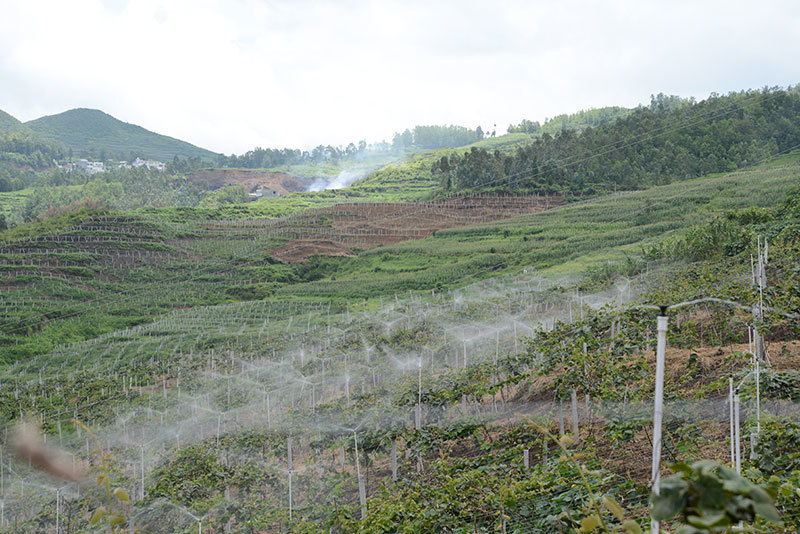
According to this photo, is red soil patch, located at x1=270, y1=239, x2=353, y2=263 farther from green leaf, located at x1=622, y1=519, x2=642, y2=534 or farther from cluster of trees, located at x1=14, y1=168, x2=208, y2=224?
green leaf, located at x1=622, y1=519, x2=642, y2=534

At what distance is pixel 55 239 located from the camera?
38344 mm

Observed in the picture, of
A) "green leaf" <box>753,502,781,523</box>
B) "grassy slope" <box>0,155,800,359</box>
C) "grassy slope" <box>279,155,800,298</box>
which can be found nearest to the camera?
"green leaf" <box>753,502,781,523</box>

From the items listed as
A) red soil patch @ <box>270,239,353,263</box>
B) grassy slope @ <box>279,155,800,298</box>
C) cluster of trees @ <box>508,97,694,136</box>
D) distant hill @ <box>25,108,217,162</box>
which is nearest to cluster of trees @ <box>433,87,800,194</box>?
grassy slope @ <box>279,155,800,298</box>

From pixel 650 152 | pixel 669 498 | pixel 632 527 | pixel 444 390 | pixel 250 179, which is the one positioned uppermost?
pixel 250 179

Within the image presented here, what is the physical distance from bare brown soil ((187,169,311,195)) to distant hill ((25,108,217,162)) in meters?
47.4

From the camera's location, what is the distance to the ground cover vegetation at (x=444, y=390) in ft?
14.0

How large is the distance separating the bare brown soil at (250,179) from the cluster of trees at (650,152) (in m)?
56.0

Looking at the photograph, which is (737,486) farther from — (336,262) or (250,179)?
(250,179)

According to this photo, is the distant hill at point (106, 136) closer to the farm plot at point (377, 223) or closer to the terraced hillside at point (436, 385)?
the farm plot at point (377, 223)

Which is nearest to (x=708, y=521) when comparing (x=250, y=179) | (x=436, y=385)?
(x=436, y=385)

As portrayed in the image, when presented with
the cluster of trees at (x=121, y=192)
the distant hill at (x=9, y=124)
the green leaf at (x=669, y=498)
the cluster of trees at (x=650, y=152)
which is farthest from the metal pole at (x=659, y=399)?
the distant hill at (x=9, y=124)

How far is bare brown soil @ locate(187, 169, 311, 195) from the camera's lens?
96.5 metres

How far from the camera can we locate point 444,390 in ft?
24.1

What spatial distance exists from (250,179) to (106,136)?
283 ft
